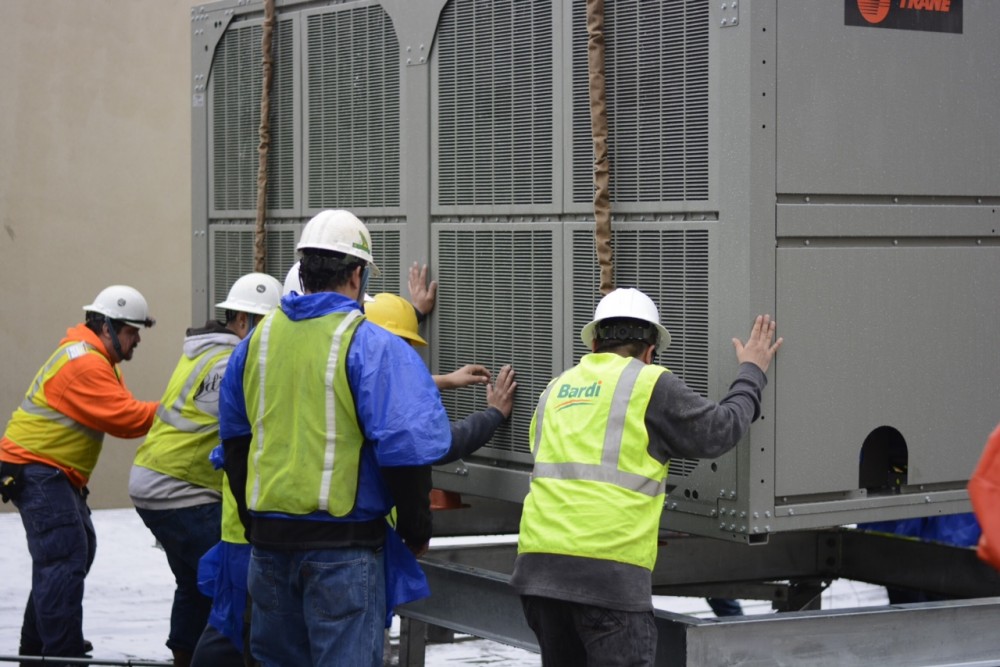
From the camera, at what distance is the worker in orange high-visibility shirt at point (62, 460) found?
25.2 feet

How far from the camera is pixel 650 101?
17.9ft

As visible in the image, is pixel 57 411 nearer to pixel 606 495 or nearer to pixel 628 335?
pixel 628 335

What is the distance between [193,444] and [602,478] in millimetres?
3059

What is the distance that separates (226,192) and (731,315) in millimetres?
3673

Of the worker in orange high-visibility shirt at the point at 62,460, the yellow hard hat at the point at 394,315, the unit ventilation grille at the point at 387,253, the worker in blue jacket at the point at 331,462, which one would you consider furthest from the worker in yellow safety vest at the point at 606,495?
the worker in orange high-visibility shirt at the point at 62,460

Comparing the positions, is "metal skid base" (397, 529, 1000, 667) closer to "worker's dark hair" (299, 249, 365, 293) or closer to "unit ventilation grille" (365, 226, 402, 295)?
"unit ventilation grille" (365, 226, 402, 295)

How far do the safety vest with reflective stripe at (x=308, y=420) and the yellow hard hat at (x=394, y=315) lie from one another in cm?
120

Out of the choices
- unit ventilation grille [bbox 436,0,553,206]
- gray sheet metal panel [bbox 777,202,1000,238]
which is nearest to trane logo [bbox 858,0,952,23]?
gray sheet metal panel [bbox 777,202,1000,238]

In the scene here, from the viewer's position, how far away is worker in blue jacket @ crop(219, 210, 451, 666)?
16.0 ft

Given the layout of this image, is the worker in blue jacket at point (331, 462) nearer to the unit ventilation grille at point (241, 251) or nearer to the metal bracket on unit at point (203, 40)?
the unit ventilation grille at point (241, 251)

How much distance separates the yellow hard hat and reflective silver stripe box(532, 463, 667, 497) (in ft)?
5.45

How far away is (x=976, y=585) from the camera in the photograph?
6.66 meters

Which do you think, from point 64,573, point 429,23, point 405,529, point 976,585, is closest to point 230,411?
point 405,529

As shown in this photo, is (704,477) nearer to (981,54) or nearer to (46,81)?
(981,54)
